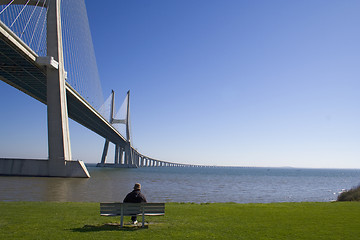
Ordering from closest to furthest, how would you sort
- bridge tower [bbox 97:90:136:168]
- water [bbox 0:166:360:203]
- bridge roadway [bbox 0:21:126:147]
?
water [bbox 0:166:360:203] < bridge roadway [bbox 0:21:126:147] < bridge tower [bbox 97:90:136:168]

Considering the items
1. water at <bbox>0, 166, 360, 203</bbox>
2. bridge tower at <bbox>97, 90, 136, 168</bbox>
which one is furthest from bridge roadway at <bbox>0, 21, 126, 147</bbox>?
bridge tower at <bbox>97, 90, 136, 168</bbox>

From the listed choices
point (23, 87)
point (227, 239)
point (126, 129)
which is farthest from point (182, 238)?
point (126, 129)

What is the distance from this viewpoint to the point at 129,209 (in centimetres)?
693

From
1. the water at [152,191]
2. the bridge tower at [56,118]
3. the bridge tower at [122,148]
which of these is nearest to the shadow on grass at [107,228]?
the water at [152,191]

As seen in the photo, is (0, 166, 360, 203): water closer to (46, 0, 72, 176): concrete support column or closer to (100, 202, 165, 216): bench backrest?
(46, 0, 72, 176): concrete support column

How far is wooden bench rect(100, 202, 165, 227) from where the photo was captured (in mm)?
6742

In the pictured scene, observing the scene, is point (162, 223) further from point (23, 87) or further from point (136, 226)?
point (23, 87)

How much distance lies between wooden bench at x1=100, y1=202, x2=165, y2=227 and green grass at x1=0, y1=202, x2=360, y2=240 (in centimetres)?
33

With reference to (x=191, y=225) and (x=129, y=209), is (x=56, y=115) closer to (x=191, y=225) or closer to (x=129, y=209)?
(x=129, y=209)

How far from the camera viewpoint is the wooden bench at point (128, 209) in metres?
6.74

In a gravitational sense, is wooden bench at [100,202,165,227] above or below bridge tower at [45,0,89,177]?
below

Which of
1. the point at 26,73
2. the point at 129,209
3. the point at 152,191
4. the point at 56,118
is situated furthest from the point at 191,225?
the point at 26,73

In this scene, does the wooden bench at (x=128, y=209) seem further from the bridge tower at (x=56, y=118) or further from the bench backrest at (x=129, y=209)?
the bridge tower at (x=56, y=118)

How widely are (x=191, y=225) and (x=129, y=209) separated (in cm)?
156
